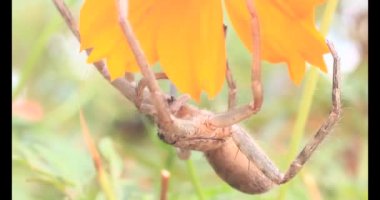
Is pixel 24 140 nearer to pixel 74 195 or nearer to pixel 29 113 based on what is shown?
pixel 74 195

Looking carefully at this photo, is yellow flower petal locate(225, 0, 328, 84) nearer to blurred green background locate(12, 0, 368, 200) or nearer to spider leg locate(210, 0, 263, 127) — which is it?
spider leg locate(210, 0, 263, 127)

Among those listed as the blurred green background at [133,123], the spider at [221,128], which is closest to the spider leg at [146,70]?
the spider at [221,128]

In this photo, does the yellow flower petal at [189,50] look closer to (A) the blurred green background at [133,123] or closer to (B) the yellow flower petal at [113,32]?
(B) the yellow flower petal at [113,32]

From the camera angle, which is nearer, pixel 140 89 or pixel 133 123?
pixel 140 89

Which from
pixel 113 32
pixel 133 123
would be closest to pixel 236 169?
pixel 113 32

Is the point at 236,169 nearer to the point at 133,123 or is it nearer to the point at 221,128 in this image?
the point at 221,128

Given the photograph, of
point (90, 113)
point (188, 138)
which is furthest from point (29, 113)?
point (188, 138)
